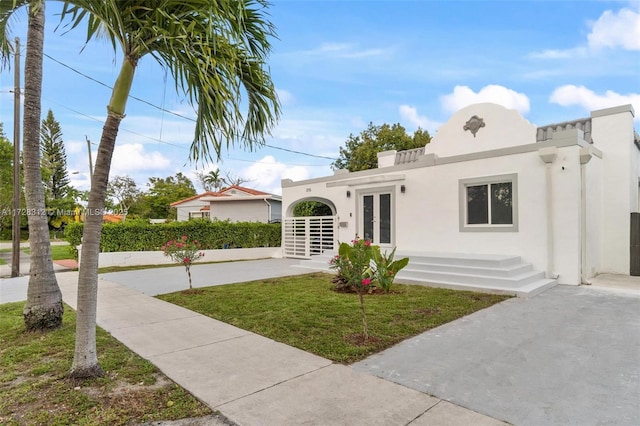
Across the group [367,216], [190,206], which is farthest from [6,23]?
[190,206]

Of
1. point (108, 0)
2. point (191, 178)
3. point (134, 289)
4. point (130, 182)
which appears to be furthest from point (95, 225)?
point (191, 178)

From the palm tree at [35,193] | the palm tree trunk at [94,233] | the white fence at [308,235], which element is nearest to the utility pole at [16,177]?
the palm tree at [35,193]

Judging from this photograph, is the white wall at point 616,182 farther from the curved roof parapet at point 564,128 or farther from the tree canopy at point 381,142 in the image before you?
the tree canopy at point 381,142

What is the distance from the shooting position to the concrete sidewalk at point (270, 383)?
2.74 metres

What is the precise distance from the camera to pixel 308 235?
1547cm

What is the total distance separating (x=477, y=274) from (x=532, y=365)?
460cm

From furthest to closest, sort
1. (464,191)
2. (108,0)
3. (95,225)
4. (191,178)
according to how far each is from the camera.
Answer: (191,178) → (464,191) → (95,225) → (108,0)

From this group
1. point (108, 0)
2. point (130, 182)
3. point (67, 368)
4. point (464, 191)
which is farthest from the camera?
point (130, 182)

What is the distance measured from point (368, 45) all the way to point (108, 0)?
1080 cm

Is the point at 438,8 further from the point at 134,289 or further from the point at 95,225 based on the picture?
the point at 134,289

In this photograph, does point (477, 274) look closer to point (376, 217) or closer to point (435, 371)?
point (376, 217)

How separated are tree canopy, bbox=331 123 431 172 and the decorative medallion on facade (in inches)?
509

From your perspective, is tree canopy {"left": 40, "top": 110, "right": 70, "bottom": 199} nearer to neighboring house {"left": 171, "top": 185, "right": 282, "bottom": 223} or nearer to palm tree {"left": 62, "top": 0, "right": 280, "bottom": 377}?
neighboring house {"left": 171, "top": 185, "right": 282, "bottom": 223}

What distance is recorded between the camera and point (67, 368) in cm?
371
